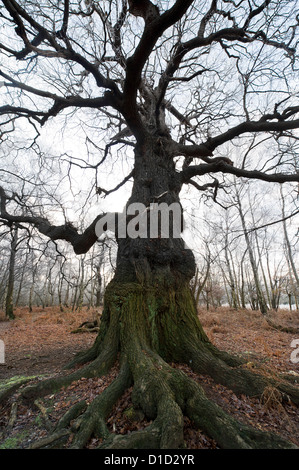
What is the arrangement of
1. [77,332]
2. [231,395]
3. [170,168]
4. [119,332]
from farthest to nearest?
[77,332], [170,168], [119,332], [231,395]

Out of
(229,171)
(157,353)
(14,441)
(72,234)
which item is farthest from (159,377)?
(229,171)

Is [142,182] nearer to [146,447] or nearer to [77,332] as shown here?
[146,447]

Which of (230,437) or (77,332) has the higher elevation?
(230,437)

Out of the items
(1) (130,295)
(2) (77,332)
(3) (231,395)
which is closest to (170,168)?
(1) (130,295)

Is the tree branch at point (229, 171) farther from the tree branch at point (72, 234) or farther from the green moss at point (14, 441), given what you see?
the green moss at point (14, 441)

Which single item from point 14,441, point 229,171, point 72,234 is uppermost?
point 229,171

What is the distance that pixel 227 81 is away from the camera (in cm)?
461

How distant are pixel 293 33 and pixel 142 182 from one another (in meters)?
3.54

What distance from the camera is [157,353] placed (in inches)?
115

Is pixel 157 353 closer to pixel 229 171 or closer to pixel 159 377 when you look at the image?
pixel 159 377

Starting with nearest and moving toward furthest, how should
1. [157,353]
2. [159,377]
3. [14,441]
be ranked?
[14,441] < [159,377] < [157,353]

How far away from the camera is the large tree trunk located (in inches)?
65.9

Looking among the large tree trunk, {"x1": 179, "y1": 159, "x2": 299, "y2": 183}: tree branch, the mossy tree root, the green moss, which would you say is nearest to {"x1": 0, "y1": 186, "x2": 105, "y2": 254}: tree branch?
the large tree trunk
